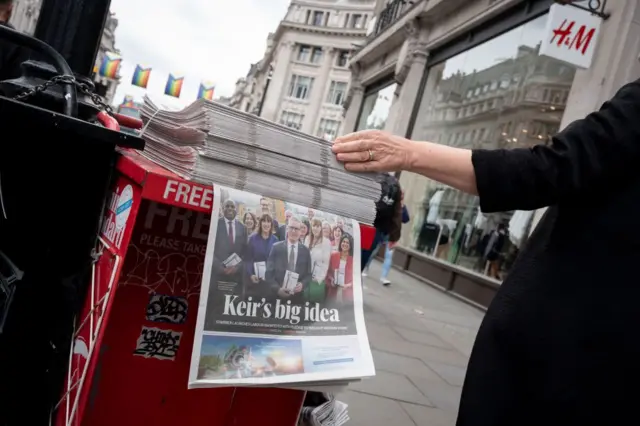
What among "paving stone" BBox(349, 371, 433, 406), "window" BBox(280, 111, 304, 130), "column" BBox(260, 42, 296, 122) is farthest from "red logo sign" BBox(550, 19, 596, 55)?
"window" BBox(280, 111, 304, 130)

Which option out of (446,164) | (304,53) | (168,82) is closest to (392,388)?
(446,164)

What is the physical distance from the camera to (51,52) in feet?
5.50

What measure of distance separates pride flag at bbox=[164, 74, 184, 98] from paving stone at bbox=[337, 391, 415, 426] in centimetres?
4293

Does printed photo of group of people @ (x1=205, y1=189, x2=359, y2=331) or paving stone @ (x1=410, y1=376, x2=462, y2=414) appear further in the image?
paving stone @ (x1=410, y1=376, x2=462, y2=414)

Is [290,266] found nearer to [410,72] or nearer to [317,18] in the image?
[410,72]

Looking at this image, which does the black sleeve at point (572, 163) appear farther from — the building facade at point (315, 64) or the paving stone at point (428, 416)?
the building facade at point (315, 64)

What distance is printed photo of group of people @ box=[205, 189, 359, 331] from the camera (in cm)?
139

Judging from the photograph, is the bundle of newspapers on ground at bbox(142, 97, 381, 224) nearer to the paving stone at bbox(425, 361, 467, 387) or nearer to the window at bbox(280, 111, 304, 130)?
the paving stone at bbox(425, 361, 467, 387)

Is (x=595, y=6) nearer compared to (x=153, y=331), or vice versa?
(x=153, y=331)

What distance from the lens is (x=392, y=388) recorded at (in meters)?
4.08

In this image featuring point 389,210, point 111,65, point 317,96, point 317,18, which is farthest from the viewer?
point 317,18

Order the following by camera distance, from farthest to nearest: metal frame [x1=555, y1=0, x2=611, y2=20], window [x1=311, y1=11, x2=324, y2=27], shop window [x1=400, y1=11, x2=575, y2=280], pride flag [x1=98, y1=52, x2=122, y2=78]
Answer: window [x1=311, y1=11, x2=324, y2=27]
pride flag [x1=98, y1=52, x2=122, y2=78]
shop window [x1=400, y1=11, x2=575, y2=280]
metal frame [x1=555, y1=0, x2=611, y2=20]

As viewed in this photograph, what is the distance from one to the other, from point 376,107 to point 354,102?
80.9 inches

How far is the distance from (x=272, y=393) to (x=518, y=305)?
3.34ft
